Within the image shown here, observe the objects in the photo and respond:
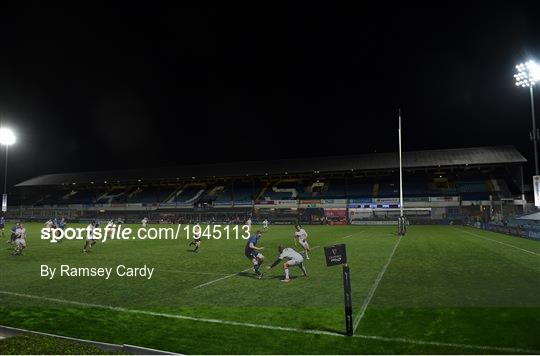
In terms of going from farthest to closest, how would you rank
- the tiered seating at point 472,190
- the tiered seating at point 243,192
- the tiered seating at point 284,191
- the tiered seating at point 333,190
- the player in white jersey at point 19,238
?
the tiered seating at point 243,192, the tiered seating at point 284,191, the tiered seating at point 333,190, the tiered seating at point 472,190, the player in white jersey at point 19,238

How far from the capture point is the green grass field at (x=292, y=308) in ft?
24.5

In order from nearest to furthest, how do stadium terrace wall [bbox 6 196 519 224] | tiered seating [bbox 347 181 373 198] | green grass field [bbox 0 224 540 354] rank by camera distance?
1. green grass field [bbox 0 224 540 354]
2. stadium terrace wall [bbox 6 196 519 224]
3. tiered seating [bbox 347 181 373 198]

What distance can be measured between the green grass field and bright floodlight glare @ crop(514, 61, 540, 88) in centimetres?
1486

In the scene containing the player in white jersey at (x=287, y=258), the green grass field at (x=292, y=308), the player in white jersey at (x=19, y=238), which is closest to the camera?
the green grass field at (x=292, y=308)

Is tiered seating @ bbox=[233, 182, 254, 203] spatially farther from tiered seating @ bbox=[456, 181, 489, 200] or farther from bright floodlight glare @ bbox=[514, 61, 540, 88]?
bright floodlight glare @ bbox=[514, 61, 540, 88]

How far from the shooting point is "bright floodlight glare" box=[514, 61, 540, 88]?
25.7 m

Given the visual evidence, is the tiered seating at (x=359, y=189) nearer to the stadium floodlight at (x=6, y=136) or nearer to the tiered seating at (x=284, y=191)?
the tiered seating at (x=284, y=191)

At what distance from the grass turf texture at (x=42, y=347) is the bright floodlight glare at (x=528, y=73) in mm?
30050

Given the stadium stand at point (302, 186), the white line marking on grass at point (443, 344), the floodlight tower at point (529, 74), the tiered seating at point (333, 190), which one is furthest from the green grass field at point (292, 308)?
the tiered seating at point (333, 190)

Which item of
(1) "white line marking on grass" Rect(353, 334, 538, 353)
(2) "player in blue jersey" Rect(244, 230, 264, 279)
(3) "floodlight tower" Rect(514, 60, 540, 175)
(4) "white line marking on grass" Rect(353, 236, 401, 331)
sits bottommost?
(4) "white line marking on grass" Rect(353, 236, 401, 331)

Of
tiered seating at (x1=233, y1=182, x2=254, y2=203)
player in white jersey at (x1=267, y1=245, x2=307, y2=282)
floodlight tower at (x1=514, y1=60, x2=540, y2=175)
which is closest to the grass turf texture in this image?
player in white jersey at (x1=267, y1=245, x2=307, y2=282)

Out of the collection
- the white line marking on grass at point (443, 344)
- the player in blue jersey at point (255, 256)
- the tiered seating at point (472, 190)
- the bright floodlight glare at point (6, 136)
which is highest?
the bright floodlight glare at point (6, 136)

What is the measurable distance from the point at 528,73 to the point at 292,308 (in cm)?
2679

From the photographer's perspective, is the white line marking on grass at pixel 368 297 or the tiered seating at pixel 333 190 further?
the tiered seating at pixel 333 190
